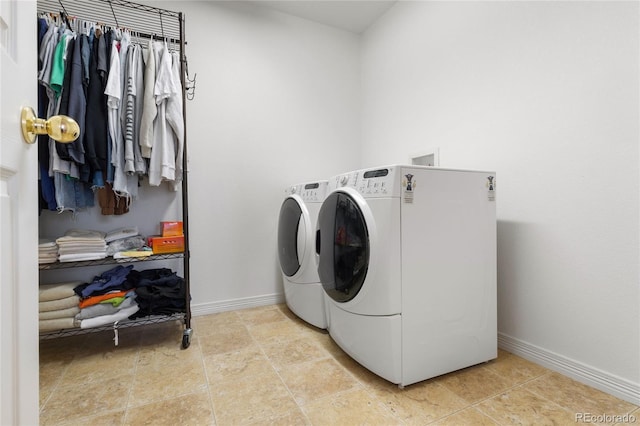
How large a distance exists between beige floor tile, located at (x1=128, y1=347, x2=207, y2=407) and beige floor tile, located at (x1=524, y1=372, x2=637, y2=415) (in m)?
1.50

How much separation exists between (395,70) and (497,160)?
1.23 m

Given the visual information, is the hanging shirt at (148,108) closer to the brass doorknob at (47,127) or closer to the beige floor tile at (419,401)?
the brass doorknob at (47,127)

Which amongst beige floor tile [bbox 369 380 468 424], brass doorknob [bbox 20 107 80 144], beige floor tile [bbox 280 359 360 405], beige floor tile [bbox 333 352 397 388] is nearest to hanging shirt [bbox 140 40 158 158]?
brass doorknob [bbox 20 107 80 144]

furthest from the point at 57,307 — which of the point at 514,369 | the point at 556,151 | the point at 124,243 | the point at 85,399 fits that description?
the point at 556,151

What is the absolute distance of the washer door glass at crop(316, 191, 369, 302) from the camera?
1.39m

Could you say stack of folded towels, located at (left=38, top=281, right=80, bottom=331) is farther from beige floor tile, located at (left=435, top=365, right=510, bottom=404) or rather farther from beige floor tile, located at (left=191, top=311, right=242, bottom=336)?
beige floor tile, located at (left=435, top=365, right=510, bottom=404)

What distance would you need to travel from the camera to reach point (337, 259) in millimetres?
1546

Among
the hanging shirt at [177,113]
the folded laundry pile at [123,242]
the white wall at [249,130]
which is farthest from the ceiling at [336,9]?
the folded laundry pile at [123,242]

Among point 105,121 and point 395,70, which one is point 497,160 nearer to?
point 395,70

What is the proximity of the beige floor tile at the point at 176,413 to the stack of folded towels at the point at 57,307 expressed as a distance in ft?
2.32

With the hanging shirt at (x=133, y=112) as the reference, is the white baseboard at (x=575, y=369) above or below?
below

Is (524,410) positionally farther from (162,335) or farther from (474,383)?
(162,335)

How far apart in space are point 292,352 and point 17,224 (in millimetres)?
1442

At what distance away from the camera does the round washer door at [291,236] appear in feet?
6.63
